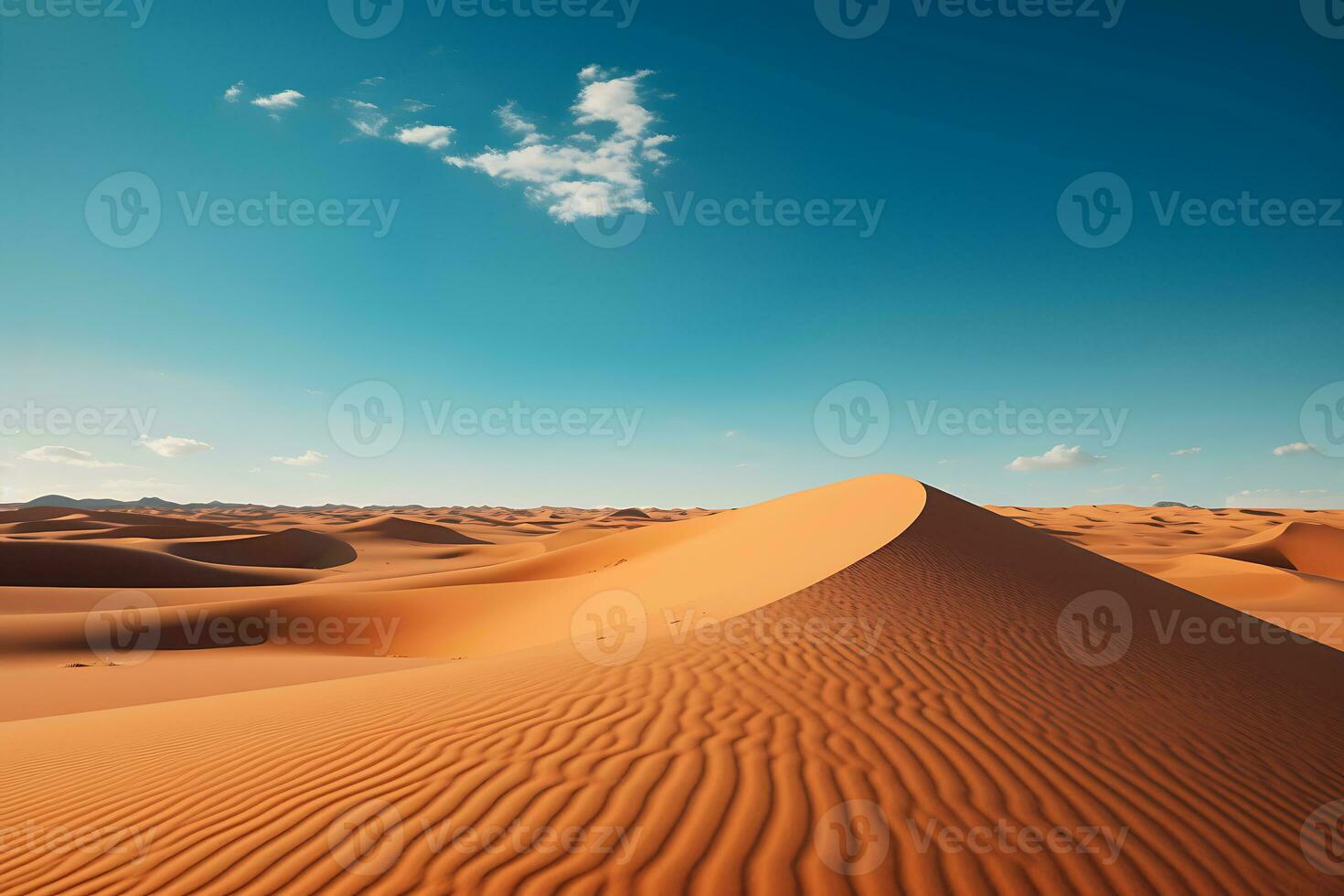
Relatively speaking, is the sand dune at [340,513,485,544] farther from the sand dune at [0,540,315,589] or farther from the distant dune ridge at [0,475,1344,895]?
the distant dune ridge at [0,475,1344,895]

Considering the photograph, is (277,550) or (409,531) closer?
(277,550)

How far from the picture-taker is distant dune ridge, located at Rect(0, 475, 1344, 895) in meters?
3.10

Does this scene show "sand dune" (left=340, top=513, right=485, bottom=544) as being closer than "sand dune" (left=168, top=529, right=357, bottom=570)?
No

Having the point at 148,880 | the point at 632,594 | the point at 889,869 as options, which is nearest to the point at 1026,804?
the point at 889,869

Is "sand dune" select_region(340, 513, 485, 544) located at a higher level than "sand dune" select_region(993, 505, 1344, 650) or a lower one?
lower

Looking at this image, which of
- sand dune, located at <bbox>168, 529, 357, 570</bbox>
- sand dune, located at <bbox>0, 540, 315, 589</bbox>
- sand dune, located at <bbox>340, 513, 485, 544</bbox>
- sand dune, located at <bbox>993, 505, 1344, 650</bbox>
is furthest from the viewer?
sand dune, located at <bbox>340, 513, 485, 544</bbox>

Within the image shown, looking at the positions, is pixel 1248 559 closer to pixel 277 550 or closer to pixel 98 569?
pixel 98 569

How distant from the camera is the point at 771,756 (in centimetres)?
392

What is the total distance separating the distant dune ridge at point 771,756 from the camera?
3.10 meters

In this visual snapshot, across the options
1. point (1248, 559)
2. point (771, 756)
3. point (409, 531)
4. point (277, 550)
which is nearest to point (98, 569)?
point (277, 550)

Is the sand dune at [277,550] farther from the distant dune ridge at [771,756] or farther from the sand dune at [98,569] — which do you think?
the distant dune ridge at [771,756]

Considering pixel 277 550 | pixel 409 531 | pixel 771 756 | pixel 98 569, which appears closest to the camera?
pixel 771 756

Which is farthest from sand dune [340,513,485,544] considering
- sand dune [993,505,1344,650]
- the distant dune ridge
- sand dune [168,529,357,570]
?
sand dune [993,505,1344,650]

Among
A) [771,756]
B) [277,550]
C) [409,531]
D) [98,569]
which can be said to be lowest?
[277,550]
